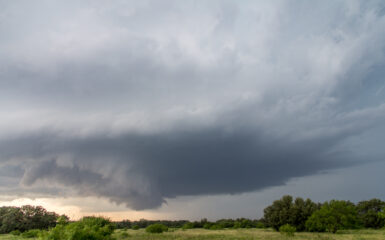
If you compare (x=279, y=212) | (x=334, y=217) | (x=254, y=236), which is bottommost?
(x=254, y=236)

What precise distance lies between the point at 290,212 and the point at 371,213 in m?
49.9

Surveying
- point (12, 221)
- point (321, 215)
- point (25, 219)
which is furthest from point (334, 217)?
point (12, 221)

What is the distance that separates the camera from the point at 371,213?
11631 centimetres

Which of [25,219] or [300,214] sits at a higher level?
[25,219]

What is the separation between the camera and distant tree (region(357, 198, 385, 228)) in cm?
11356

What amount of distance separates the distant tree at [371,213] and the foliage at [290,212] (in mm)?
36643

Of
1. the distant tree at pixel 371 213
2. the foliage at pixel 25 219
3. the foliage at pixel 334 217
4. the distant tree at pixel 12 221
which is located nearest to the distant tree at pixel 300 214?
the foliage at pixel 334 217

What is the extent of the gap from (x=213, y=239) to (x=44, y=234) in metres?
41.0

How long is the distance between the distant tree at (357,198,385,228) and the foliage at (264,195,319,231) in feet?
120

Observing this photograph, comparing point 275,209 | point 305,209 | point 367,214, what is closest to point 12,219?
point 275,209

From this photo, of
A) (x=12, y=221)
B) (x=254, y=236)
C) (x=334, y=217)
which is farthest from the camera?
(x=12, y=221)

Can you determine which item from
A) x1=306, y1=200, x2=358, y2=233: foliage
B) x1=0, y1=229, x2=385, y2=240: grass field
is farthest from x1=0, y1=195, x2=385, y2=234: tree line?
x1=0, y1=229, x2=385, y2=240: grass field

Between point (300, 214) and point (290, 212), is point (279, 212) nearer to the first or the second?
point (290, 212)

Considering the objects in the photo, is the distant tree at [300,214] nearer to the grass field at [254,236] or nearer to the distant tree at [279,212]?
the distant tree at [279,212]
